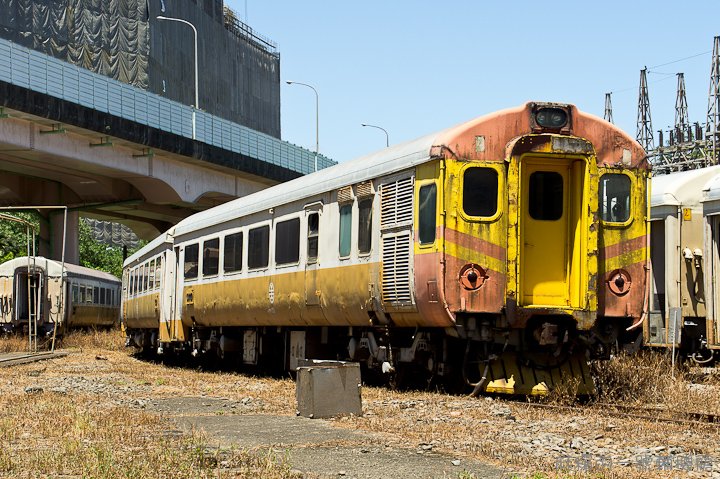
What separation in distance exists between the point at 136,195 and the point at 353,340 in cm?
3290

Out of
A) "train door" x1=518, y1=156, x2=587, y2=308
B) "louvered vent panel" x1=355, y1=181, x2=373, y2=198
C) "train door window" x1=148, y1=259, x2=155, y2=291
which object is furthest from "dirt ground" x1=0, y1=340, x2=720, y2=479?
"train door window" x1=148, y1=259, x2=155, y2=291

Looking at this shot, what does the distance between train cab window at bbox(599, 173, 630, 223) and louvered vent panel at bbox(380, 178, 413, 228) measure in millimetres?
2332

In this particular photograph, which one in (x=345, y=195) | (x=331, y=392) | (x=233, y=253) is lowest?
(x=331, y=392)

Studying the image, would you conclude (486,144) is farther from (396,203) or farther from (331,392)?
(331,392)

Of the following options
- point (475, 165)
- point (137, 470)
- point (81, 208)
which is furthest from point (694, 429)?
point (81, 208)

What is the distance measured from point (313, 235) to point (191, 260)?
284 inches

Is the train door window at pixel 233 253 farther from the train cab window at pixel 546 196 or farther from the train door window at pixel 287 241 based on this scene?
the train cab window at pixel 546 196

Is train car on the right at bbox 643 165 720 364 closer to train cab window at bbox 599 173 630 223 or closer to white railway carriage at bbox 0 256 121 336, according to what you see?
train cab window at bbox 599 173 630 223

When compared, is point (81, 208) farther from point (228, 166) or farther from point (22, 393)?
point (22, 393)

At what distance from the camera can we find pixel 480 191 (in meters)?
13.4

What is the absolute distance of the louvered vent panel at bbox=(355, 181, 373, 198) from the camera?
1496cm

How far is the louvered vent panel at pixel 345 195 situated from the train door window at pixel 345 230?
76 mm

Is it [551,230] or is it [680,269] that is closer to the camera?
[551,230]

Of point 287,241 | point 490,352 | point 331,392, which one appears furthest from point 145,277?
point 331,392
